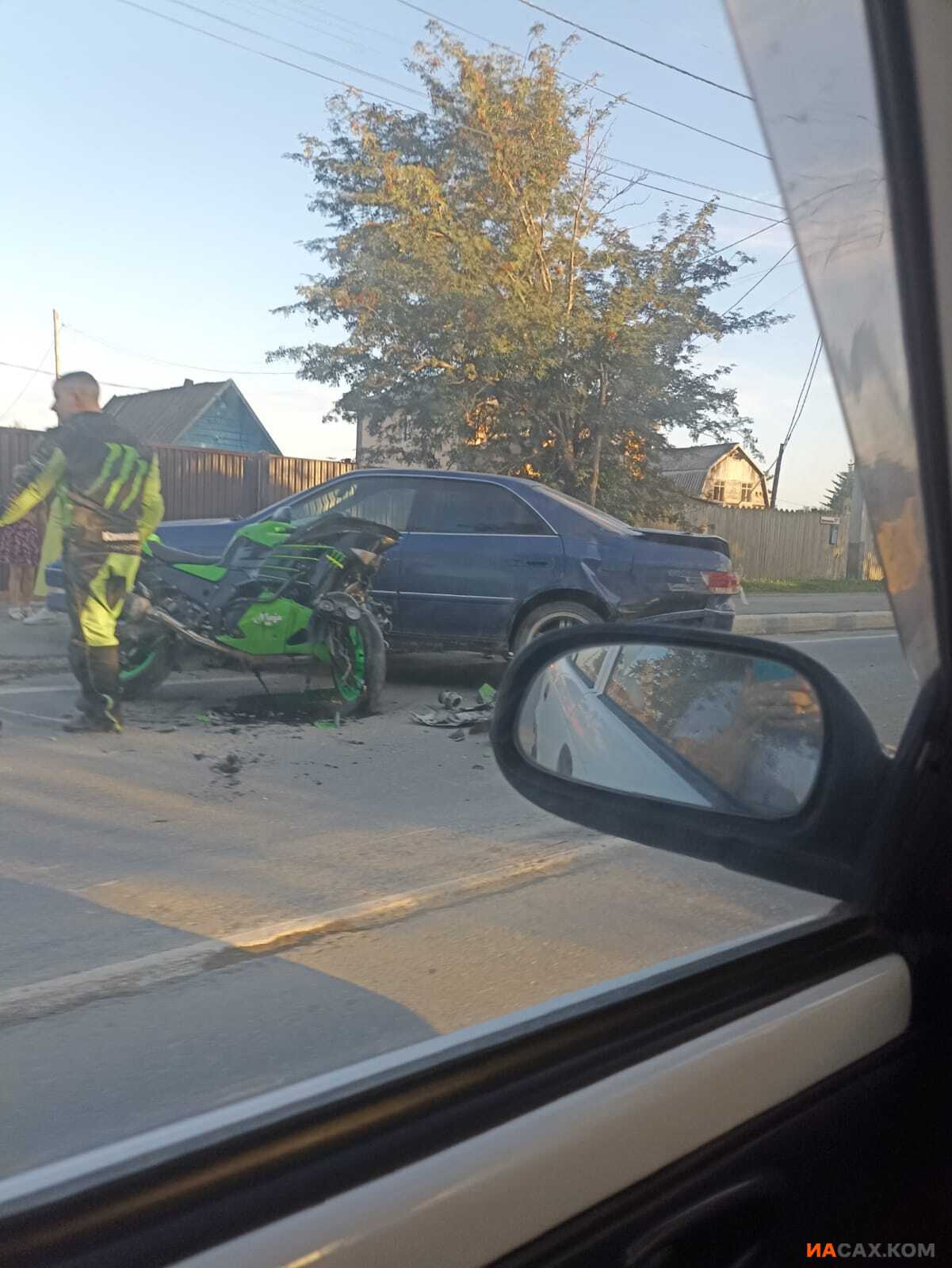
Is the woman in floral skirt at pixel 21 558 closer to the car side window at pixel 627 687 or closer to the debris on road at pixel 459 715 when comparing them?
the car side window at pixel 627 687

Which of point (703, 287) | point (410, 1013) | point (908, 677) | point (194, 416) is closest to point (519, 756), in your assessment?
point (410, 1013)

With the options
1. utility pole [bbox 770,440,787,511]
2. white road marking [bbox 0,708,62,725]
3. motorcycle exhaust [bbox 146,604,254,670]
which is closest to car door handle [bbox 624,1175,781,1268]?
utility pole [bbox 770,440,787,511]

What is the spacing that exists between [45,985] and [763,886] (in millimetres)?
1408

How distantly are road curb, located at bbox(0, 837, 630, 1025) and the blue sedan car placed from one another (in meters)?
0.83

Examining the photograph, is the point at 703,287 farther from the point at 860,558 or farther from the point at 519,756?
the point at 519,756

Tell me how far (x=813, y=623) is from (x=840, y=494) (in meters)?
0.76

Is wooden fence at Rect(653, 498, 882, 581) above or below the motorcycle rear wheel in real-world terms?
above

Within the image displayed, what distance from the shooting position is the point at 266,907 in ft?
10.9

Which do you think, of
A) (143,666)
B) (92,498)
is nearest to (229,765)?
(143,666)

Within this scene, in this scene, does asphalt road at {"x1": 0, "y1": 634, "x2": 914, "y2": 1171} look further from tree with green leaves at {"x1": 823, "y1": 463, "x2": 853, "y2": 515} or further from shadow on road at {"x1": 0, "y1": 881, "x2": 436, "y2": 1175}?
tree with green leaves at {"x1": 823, "y1": 463, "x2": 853, "y2": 515}

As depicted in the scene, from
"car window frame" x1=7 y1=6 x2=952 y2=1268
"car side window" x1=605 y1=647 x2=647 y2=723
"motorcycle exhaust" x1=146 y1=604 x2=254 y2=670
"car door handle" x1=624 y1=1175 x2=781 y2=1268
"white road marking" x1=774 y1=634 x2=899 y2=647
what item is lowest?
"car door handle" x1=624 y1=1175 x2=781 y2=1268

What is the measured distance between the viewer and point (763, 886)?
1.88 meters

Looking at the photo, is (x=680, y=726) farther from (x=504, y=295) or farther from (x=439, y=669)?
(x=439, y=669)

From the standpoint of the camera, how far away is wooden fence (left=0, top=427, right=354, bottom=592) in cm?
246
